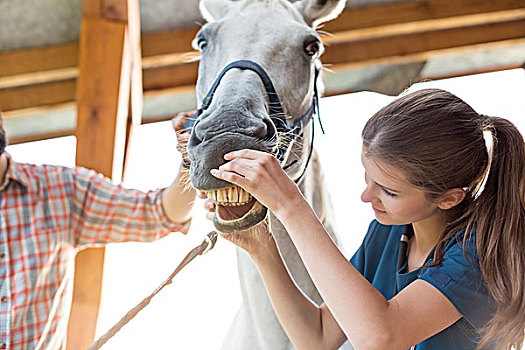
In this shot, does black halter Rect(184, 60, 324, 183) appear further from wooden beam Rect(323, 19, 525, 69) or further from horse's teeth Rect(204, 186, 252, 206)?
wooden beam Rect(323, 19, 525, 69)

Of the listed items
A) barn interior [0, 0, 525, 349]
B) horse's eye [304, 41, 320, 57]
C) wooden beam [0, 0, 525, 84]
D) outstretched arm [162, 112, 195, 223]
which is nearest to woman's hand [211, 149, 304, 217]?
horse's eye [304, 41, 320, 57]

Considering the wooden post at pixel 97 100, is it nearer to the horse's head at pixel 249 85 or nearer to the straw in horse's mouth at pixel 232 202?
the horse's head at pixel 249 85

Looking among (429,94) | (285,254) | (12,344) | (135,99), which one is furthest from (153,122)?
(429,94)

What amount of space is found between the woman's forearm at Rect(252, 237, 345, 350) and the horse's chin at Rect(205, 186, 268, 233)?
0.10 meters

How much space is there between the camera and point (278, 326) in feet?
4.32

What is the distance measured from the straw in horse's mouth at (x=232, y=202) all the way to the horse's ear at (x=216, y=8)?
747 mm

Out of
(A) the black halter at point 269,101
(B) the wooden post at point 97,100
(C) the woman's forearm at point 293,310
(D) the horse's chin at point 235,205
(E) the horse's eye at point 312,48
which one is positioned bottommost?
(C) the woman's forearm at point 293,310

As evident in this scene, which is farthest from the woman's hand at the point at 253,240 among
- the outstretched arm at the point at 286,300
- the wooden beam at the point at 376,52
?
the wooden beam at the point at 376,52

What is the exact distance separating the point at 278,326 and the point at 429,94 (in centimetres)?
67

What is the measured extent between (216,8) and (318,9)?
0.30 m

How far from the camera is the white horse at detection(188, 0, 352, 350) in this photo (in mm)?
1007

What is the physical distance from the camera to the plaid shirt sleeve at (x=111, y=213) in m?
1.78

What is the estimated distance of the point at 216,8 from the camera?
1.59m

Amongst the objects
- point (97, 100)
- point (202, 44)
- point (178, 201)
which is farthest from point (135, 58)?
point (202, 44)
